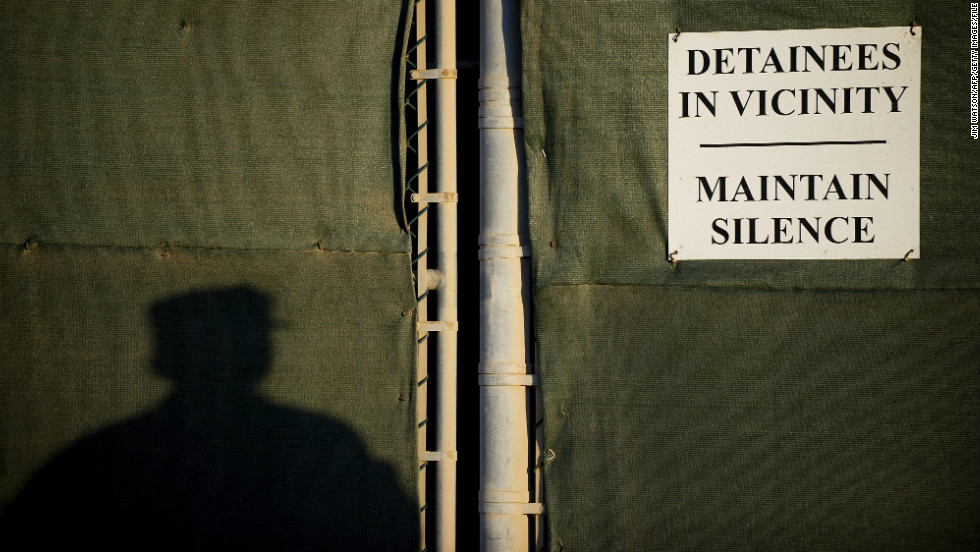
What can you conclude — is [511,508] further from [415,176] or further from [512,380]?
[415,176]

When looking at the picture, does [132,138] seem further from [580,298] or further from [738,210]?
[738,210]

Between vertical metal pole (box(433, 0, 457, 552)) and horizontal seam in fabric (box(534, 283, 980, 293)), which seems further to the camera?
vertical metal pole (box(433, 0, 457, 552))

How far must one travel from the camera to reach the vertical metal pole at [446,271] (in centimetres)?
282

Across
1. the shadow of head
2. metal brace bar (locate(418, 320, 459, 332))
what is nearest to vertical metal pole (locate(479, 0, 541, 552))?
metal brace bar (locate(418, 320, 459, 332))

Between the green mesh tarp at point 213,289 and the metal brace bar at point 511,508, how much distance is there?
0.27m

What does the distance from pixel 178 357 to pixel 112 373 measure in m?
0.26

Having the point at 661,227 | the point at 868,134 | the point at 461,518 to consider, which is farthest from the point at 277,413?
the point at 868,134

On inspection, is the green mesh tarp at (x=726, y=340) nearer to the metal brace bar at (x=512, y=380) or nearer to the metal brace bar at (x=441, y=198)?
the metal brace bar at (x=512, y=380)

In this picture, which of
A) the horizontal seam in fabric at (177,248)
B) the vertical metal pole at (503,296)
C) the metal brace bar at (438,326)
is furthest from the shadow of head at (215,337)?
the vertical metal pole at (503,296)

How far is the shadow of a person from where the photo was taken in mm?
2766

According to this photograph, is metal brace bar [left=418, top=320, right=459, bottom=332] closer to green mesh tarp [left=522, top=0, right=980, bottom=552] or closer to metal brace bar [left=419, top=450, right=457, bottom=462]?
green mesh tarp [left=522, top=0, right=980, bottom=552]

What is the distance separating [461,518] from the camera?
297cm

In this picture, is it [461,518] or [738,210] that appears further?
[461,518]

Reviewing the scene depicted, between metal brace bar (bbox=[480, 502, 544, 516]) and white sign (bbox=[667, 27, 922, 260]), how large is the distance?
1070 mm
